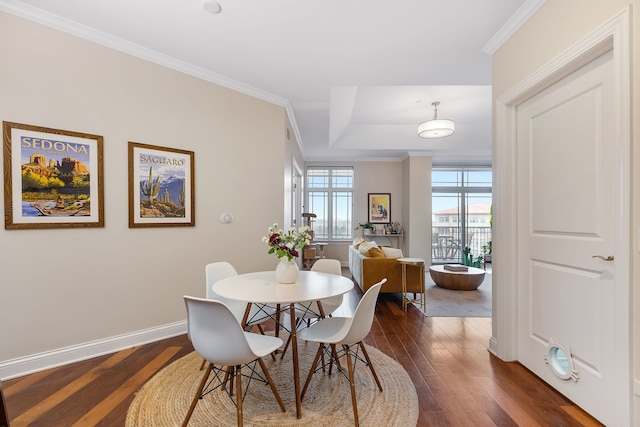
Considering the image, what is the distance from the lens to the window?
286 inches

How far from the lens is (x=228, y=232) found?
3.17m

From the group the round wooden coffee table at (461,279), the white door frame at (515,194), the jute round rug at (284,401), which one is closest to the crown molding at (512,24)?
the white door frame at (515,194)

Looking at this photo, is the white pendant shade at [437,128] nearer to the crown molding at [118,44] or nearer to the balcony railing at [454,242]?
the crown molding at [118,44]

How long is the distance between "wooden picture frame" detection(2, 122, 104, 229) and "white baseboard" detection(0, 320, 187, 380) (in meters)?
0.97

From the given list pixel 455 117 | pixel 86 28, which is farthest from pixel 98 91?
pixel 455 117

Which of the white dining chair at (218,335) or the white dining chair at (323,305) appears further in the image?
the white dining chair at (323,305)

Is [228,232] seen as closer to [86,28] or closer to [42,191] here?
[42,191]

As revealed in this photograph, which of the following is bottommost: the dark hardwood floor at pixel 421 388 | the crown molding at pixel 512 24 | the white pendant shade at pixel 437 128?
the dark hardwood floor at pixel 421 388

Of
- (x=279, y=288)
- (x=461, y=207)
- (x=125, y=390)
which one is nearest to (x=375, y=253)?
(x=279, y=288)

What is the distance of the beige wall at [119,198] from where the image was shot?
2119 mm

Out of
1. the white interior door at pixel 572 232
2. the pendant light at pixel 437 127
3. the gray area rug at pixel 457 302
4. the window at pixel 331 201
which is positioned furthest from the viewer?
the window at pixel 331 201

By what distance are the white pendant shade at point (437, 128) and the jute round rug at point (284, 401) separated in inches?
130

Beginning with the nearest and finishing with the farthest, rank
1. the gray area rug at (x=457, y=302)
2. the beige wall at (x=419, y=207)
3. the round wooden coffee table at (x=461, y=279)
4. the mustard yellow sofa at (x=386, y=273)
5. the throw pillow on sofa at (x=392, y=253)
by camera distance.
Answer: the gray area rug at (x=457, y=302) < the mustard yellow sofa at (x=386, y=273) < the throw pillow on sofa at (x=392, y=253) < the round wooden coffee table at (x=461, y=279) < the beige wall at (x=419, y=207)

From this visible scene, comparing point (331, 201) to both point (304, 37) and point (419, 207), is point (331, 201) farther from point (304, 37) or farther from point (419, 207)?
point (304, 37)
